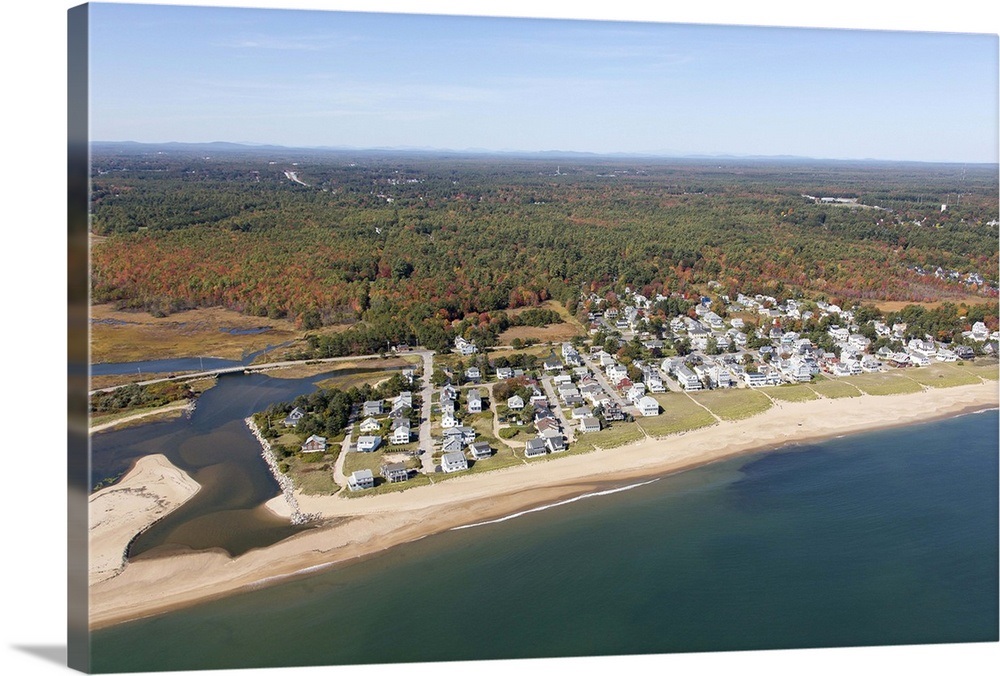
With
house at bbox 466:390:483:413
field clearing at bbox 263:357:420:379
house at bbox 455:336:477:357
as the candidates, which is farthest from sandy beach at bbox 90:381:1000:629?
house at bbox 455:336:477:357

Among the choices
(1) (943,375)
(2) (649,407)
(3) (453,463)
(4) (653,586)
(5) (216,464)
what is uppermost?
(1) (943,375)

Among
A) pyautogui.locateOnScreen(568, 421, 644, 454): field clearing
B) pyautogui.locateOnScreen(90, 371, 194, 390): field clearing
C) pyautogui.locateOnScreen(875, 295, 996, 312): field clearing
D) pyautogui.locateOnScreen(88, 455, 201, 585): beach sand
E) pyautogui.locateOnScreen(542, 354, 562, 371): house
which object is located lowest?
pyautogui.locateOnScreen(88, 455, 201, 585): beach sand

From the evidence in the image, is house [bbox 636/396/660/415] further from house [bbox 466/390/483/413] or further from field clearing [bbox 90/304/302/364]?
field clearing [bbox 90/304/302/364]

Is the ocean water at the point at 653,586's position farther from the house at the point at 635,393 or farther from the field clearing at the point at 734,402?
the house at the point at 635,393

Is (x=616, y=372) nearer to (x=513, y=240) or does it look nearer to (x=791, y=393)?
(x=791, y=393)

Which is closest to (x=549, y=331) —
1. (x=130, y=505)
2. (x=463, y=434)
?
(x=463, y=434)

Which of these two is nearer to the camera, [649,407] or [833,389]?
[649,407]

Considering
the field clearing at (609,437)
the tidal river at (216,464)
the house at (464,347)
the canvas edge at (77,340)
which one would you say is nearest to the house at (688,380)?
the field clearing at (609,437)
